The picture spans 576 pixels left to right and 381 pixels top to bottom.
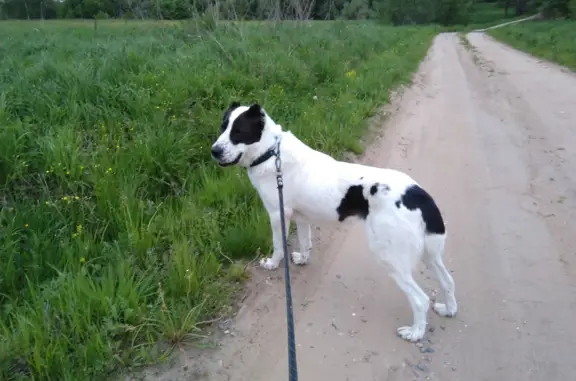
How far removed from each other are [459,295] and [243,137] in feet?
6.94

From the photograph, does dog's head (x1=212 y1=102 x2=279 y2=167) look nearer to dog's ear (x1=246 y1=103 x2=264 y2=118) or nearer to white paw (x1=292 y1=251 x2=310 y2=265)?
dog's ear (x1=246 y1=103 x2=264 y2=118)

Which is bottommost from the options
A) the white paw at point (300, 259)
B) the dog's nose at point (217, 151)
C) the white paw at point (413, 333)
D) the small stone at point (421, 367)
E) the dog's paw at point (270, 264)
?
the small stone at point (421, 367)

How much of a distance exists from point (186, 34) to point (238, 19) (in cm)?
123

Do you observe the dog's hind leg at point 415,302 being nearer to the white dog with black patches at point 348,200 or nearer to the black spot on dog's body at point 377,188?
the white dog with black patches at point 348,200

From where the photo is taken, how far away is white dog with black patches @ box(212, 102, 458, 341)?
3188mm

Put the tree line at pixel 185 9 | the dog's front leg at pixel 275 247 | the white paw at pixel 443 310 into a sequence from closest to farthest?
the white paw at pixel 443 310 → the dog's front leg at pixel 275 247 → the tree line at pixel 185 9

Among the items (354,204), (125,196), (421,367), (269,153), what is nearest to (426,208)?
(354,204)

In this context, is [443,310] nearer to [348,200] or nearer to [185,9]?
[348,200]

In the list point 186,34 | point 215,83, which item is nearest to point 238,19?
point 186,34

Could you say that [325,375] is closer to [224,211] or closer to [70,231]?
[224,211]

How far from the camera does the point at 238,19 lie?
1091 centimetres

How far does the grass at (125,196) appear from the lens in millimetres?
3074

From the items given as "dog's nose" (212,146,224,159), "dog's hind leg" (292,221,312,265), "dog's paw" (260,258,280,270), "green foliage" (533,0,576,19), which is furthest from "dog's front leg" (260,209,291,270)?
"green foliage" (533,0,576,19)

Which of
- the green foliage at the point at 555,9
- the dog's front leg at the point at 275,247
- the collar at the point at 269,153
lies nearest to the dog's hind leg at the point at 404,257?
the dog's front leg at the point at 275,247
